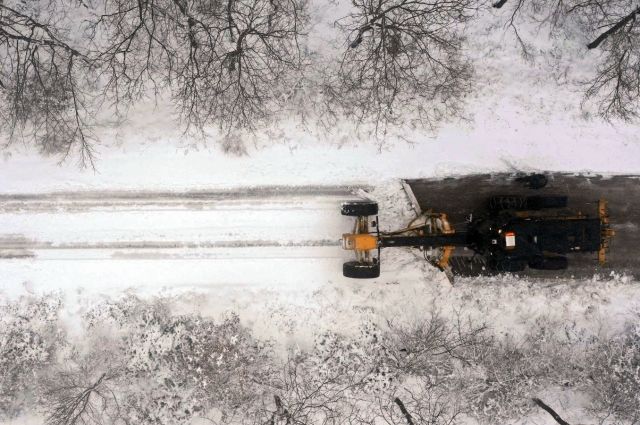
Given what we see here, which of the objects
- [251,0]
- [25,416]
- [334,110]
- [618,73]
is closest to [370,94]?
[334,110]

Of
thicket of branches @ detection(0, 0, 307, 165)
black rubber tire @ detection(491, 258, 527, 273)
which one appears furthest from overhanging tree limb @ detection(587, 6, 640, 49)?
thicket of branches @ detection(0, 0, 307, 165)

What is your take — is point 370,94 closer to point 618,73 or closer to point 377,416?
point 618,73

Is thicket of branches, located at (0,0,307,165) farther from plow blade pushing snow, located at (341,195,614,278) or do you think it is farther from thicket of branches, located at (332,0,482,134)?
plow blade pushing snow, located at (341,195,614,278)

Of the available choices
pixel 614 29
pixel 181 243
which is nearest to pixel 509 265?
pixel 614 29

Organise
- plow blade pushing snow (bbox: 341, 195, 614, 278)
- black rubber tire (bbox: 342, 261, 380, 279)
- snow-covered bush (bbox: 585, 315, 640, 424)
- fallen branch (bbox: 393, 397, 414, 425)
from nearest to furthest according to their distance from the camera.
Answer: plow blade pushing snow (bbox: 341, 195, 614, 278) < black rubber tire (bbox: 342, 261, 380, 279) < fallen branch (bbox: 393, 397, 414, 425) < snow-covered bush (bbox: 585, 315, 640, 424)

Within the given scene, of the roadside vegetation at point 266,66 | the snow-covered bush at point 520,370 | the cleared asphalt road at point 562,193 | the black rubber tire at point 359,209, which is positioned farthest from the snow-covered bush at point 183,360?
the cleared asphalt road at point 562,193

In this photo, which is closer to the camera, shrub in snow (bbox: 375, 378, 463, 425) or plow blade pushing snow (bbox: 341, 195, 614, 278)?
plow blade pushing snow (bbox: 341, 195, 614, 278)
